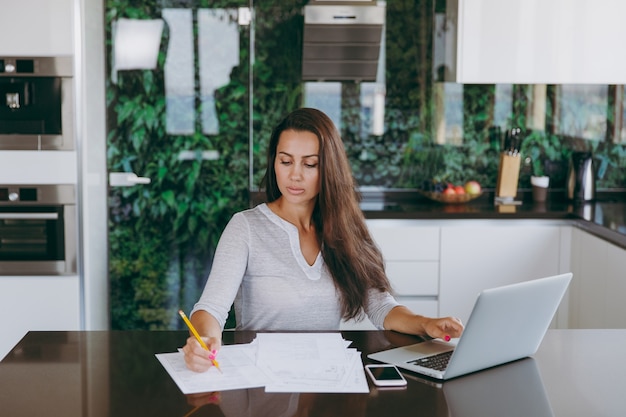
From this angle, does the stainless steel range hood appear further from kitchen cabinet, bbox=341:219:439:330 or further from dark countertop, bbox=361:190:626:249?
kitchen cabinet, bbox=341:219:439:330

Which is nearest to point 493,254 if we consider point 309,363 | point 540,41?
point 540,41

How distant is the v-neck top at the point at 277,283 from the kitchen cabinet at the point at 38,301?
179 cm

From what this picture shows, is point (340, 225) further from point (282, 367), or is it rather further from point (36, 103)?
point (36, 103)

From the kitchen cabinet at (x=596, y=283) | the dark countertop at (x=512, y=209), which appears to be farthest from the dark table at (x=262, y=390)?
the dark countertop at (x=512, y=209)

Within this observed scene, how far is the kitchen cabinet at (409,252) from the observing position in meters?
3.98

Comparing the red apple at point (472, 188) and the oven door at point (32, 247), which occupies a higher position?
the red apple at point (472, 188)

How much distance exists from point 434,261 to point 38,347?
2.34 m

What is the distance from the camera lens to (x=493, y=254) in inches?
157

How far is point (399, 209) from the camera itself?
4.13 meters

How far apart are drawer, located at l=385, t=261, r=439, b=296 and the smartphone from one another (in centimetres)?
215

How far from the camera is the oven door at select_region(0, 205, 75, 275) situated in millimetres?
3939

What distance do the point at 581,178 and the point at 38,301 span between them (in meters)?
2.73

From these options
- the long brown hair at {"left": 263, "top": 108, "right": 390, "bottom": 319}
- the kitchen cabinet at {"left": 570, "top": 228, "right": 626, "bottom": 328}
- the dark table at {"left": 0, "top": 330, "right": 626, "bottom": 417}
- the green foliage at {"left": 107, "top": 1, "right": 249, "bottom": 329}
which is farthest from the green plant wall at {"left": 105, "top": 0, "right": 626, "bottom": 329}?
the dark table at {"left": 0, "top": 330, "right": 626, "bottom": 417}

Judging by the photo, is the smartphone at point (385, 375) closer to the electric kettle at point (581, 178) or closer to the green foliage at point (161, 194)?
the green foliage at point (161, 194)
